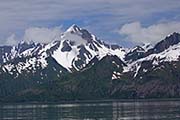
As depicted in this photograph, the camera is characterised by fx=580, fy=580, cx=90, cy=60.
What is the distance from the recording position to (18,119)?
651ft

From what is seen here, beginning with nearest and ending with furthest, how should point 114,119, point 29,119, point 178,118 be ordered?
point 178,118, point 114,119, point 29,119

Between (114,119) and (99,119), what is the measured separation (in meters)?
4.77

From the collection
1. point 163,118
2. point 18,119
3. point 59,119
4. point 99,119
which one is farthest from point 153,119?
point 18,119

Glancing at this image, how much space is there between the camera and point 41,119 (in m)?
192

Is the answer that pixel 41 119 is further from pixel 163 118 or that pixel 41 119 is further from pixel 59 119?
pixel 163 118

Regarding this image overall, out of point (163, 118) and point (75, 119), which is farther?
point (75, 119)

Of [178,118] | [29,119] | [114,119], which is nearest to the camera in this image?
[178,118]

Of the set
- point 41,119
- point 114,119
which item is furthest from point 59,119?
point 114,119

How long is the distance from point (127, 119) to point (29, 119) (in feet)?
114

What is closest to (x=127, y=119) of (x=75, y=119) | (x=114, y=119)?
(x=114, y=119)

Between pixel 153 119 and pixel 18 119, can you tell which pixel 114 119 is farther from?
pixel 18 119

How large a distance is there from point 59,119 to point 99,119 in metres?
16.0

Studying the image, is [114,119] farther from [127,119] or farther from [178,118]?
[178,118]

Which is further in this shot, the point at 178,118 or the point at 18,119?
the point at 18,119
